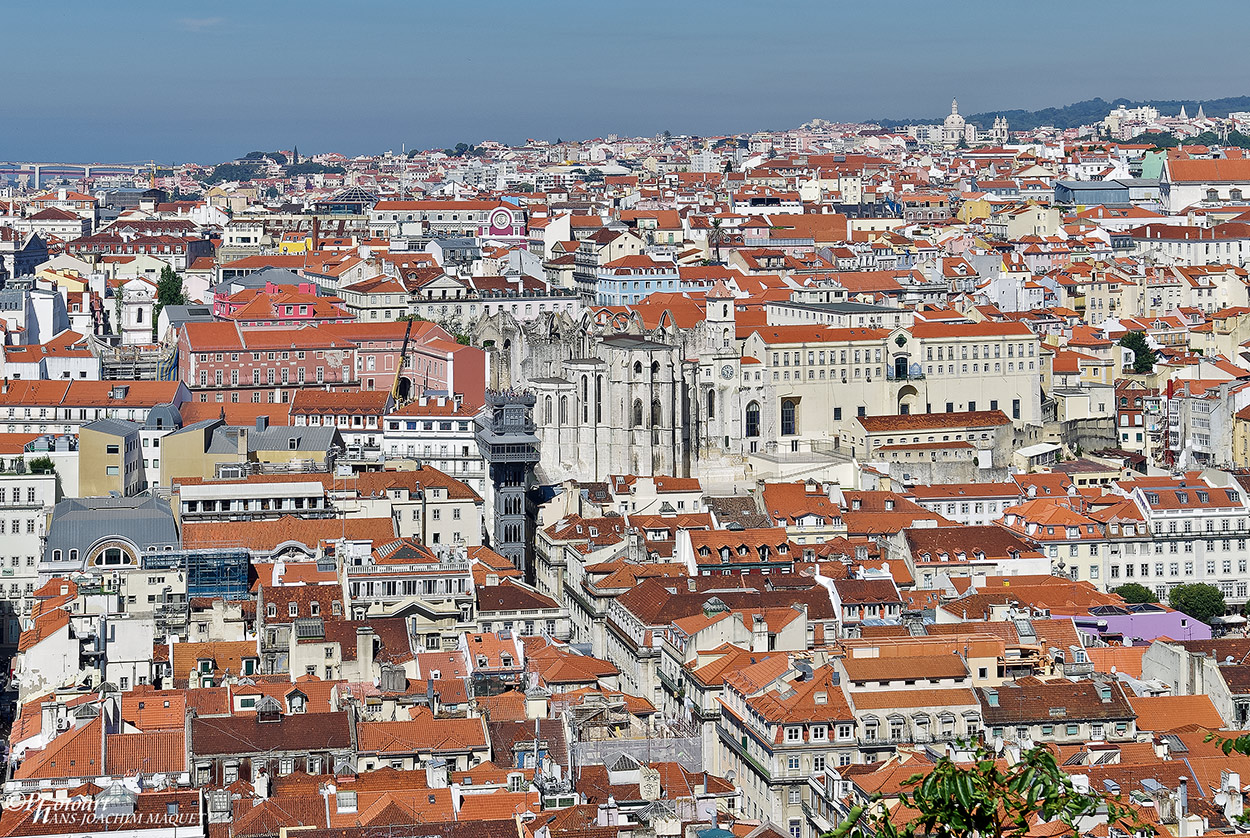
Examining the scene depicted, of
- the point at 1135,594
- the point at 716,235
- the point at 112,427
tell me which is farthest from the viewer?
the point at 716,235

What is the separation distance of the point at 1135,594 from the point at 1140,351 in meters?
27.9

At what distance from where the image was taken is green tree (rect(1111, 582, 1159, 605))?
5691cm

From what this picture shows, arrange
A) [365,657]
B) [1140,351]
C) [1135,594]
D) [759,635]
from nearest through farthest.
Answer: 1. [759,635]
2. [365,657]
3. [1135,594]
4. [1140,351]

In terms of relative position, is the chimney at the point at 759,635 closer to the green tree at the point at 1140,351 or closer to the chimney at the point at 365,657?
the chimney at the point at 365,657

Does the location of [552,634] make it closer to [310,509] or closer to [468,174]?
[310,509]

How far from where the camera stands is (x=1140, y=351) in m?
83.5

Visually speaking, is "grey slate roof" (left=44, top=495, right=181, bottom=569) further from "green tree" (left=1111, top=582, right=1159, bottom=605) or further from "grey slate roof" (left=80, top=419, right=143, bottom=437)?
"green tree" (left=1111, top=582, right=1159, bottom=605)

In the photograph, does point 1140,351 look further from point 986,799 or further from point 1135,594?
point 986,799

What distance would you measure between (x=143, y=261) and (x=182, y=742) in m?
79.7

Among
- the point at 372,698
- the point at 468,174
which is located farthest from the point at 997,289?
the point at 468,174

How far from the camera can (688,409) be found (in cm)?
7088

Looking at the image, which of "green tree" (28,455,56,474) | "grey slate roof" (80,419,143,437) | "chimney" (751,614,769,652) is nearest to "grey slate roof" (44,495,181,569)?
"green tree" (28,455,56,474)

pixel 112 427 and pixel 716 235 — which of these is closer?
pixel 112 427

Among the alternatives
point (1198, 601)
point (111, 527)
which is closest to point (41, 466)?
point (111, 527)
